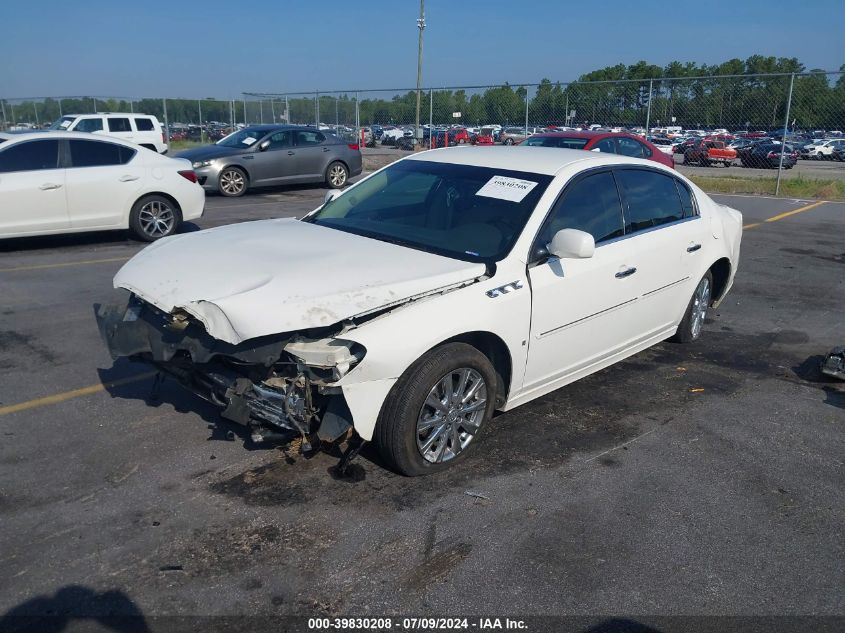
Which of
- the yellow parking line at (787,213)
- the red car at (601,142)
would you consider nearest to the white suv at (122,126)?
the red car at (601,142)

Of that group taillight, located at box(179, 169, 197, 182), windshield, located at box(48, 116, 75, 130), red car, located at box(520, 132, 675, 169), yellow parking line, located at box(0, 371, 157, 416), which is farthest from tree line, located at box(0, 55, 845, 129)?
yellow parking line, located at box(0, 371, 157, 416)

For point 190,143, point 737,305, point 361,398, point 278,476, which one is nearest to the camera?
point 361,398

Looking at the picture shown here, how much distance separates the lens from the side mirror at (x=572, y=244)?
13.6 ft

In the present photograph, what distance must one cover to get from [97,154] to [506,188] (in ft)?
23.7

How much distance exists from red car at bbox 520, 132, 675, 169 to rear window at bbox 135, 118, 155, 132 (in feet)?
54.9

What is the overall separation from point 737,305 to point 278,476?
18.8 ft

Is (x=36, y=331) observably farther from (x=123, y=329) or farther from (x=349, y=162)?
(x=349, y=162)

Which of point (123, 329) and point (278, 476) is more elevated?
point (123, 329)

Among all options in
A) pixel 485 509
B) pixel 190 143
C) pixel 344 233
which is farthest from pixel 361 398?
pixel 190 143

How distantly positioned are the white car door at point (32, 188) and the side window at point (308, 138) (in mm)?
8205

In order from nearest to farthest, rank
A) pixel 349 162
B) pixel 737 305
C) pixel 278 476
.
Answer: pixel 278 476
pixel 737 305
pixel 349 162

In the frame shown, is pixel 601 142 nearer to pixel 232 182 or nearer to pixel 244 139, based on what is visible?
pixel 232 182

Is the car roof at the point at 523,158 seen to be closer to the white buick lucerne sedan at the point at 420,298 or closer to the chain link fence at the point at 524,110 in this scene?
the white buick lucerne sedan at the point at 420,298

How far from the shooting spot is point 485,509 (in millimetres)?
3693
